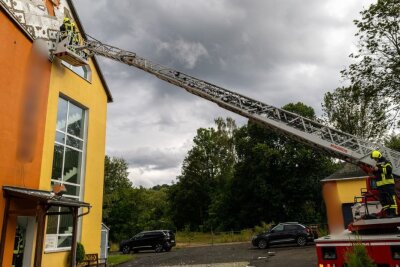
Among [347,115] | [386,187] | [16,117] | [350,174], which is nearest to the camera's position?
[386,187]

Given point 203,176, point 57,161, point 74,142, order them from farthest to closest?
point 203,176 < point 74,142 < point 57,161

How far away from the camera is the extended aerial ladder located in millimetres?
10422

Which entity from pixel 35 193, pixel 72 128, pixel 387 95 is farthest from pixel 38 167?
pixel 387 95

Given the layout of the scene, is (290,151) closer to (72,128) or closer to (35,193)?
(72,128)

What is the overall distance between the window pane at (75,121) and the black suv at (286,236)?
14.1 metres

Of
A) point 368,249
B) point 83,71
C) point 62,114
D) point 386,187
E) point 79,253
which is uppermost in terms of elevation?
point 83,71

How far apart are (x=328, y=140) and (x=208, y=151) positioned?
164 ft

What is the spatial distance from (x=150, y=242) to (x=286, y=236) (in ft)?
33.5

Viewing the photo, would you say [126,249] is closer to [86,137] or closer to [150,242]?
[150,242]

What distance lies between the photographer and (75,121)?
14.3 metres

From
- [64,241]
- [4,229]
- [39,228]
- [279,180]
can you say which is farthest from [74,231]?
[279,180]

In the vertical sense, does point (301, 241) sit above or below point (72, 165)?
below

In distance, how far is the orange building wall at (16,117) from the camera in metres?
9.95

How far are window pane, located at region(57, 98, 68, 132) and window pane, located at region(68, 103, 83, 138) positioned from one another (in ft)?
1.23
